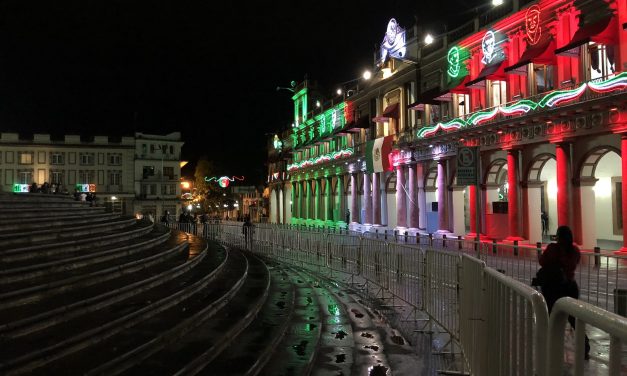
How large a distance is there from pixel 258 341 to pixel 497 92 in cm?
2245

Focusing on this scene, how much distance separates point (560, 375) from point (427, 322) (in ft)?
20.7

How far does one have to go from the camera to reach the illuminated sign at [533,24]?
21698 millimetres

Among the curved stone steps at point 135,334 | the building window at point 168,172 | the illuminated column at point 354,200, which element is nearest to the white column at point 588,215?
the curved stone steps at point 135,334

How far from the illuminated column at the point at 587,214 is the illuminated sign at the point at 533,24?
Result: 22.8ft

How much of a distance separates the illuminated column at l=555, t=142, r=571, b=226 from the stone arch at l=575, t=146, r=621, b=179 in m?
0.53

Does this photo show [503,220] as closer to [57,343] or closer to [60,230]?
[60,230]

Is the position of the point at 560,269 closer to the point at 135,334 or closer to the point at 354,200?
the point at 135,334

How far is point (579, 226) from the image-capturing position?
20.1m

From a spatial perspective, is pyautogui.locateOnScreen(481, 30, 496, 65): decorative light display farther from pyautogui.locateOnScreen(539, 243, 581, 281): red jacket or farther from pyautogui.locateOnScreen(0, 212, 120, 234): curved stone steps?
pyautogui.locateOnScreen(539, 243, 581, 281): red jacket

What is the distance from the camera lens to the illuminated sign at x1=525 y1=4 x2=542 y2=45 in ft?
71.2

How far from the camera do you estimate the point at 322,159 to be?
1930 inches

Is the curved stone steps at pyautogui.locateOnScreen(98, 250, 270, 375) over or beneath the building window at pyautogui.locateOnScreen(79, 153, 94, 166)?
beneath

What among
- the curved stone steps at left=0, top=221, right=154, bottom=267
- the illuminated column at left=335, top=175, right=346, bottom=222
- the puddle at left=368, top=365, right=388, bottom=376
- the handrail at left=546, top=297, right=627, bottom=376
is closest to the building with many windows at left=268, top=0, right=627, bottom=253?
the illuminated column at left=335, top=175, right=346, bottom=222

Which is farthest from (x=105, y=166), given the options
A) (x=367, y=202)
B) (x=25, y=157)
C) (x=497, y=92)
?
(x=497, y=92)
